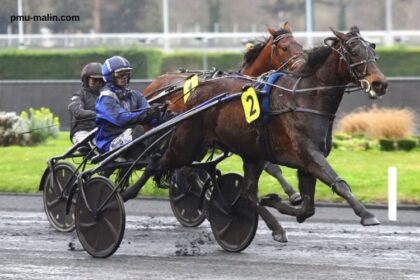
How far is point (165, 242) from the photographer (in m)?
9.80

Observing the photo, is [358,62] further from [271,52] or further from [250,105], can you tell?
[271,52]

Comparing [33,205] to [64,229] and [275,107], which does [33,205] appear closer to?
[64,229]

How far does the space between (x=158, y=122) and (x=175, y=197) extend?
4.01ft

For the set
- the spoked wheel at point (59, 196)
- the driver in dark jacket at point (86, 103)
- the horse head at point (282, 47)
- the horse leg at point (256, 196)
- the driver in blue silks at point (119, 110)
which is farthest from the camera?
the horse head at point (282, 47)

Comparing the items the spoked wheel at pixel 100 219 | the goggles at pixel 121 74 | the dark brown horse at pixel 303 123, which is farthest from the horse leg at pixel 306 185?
the goggles at pixel 121 74

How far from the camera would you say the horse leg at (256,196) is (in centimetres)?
893

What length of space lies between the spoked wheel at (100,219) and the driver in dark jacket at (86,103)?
1805 millimetres

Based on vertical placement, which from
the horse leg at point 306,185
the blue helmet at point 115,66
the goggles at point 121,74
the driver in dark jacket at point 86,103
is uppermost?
the blue helmet at point 115,66

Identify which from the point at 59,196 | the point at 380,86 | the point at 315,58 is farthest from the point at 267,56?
the point at 380,86

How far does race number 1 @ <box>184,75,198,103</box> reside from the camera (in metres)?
9.81

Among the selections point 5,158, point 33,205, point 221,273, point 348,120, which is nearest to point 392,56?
point 348,120

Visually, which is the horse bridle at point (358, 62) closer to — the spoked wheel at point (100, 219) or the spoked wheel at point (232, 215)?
the spoked wheel at point (232, 215)

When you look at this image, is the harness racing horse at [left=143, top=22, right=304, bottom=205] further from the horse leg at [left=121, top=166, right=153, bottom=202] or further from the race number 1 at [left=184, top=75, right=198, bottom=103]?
the horse leg at [left=121, top=166, right=153, bottom=202]

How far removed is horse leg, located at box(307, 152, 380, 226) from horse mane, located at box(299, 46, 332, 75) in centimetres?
73
